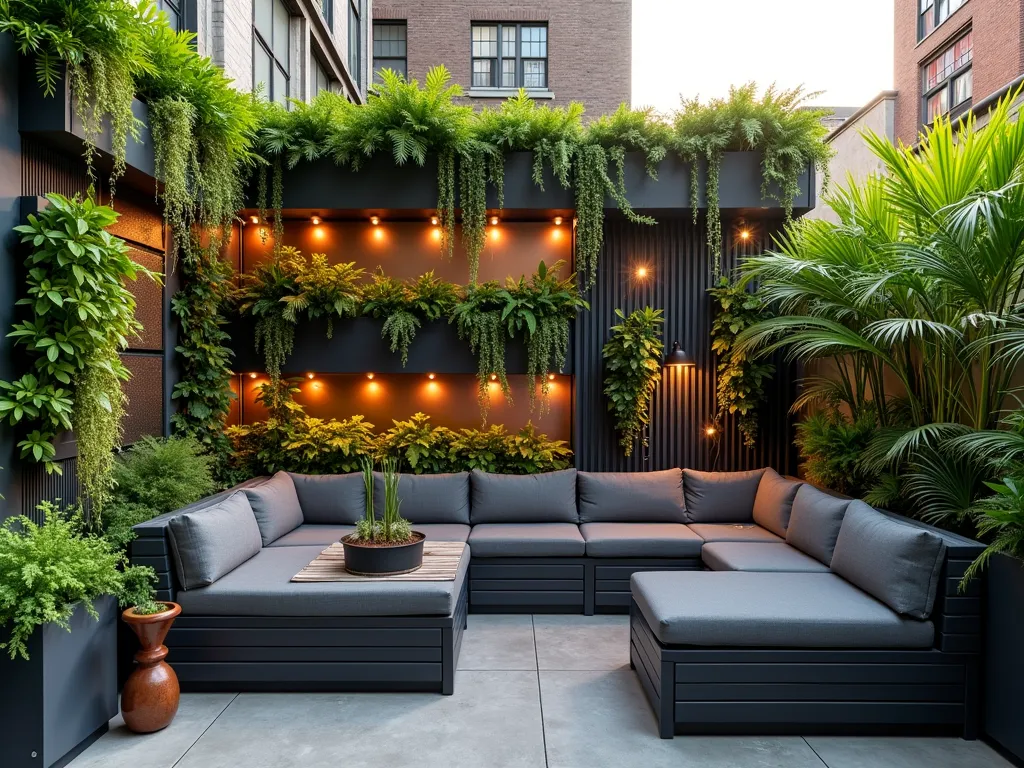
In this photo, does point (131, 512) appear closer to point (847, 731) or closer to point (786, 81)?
point (847, 731)

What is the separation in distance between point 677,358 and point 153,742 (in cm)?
415

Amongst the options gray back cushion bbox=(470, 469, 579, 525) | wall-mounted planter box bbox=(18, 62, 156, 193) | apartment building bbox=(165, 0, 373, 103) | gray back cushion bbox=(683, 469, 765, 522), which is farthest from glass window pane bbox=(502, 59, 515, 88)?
wall-mounted planter box bbox=(18, 62, 156, 193)

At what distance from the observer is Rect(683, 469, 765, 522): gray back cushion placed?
5.11 meters

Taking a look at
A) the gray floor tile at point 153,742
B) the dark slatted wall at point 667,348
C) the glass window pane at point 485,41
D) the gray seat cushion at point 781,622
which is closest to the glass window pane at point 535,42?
the glass window pane at point 485,41

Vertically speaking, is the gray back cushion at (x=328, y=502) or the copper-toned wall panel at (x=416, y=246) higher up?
the copper-toned wall panel at (x=416, y=246)

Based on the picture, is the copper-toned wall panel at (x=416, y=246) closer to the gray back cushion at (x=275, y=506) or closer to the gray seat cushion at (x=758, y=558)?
the gray back cushion at (x=275, y=506)

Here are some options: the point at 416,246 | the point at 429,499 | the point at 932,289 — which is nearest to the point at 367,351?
the point at 416,246

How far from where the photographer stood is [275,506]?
449 centimetres

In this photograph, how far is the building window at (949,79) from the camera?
1277 cm

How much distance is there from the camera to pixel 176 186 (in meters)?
3.84

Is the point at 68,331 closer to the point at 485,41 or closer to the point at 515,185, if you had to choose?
the point at 515,185

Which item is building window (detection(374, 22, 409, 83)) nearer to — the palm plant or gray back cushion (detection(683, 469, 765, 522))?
the palm plant

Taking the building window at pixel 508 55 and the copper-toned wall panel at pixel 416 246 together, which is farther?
the building window at pixel 508 55

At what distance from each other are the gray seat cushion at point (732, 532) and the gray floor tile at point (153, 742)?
3281 mm
